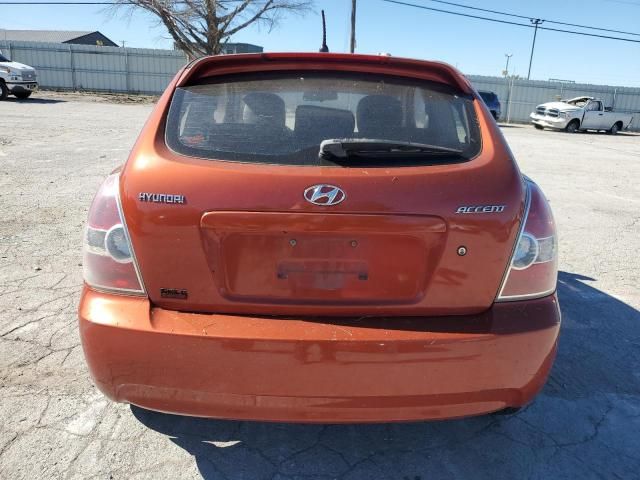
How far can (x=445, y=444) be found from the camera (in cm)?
237

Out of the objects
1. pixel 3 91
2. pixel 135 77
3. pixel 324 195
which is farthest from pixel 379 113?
pixel 135 77

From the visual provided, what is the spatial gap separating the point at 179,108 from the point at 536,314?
1.67 meters

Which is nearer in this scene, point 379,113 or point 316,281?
point 316,281

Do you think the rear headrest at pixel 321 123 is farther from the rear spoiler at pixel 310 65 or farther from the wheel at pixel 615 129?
the wheel at pixel 615 129

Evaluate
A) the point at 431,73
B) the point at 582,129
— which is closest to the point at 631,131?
the point at 582,129

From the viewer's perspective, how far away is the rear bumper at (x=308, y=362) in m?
1.80

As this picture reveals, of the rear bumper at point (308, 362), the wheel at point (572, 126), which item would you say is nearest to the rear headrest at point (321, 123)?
the rear bumper at point (308, 362)

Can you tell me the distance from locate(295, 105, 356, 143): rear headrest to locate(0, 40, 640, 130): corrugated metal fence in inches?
1248

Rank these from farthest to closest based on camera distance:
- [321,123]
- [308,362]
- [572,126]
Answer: [572,126] → [321,123] → [308,362]

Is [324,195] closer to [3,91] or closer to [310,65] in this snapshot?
[310,65]

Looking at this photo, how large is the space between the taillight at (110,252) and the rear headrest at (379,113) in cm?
104

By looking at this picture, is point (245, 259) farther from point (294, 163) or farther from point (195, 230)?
point (294, 163)

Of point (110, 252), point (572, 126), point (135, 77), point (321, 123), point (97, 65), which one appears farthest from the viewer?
point (135, 77)

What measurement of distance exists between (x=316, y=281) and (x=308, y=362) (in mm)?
293
